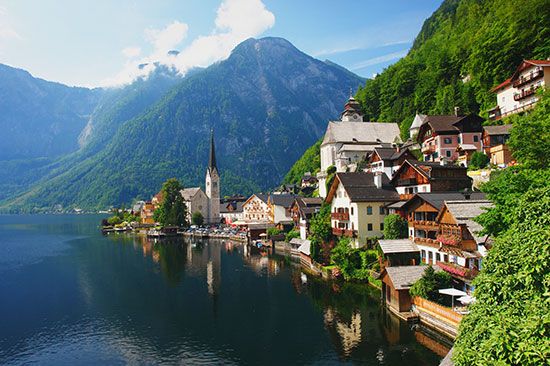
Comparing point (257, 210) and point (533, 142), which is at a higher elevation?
point (533, 142)

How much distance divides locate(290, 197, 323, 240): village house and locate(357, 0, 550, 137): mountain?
31.7 meters

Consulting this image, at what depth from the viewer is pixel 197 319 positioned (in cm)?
3841

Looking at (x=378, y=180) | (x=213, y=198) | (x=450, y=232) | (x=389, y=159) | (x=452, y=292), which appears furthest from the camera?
(x=213, y=198)

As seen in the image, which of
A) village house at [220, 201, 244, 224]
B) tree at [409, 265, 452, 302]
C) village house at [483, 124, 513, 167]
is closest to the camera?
tree at [409, 265, 452, 302]

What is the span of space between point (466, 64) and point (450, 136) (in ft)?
120

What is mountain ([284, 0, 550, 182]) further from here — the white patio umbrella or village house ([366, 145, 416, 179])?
the white patio umbrella

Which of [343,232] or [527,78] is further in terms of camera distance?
[527,78]

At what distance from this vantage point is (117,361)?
29.1 m

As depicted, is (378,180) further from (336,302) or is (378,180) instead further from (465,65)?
(465,65)

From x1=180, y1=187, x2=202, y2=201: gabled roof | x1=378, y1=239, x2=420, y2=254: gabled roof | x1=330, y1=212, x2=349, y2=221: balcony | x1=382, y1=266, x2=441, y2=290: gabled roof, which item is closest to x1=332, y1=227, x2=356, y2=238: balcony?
x1=330, y1=212, x2=349, y2=221: balcony

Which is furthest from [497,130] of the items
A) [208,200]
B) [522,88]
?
[208,200]

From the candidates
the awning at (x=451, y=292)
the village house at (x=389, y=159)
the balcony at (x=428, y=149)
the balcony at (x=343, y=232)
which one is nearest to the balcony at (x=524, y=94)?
the balcony at (x=428, y=149)

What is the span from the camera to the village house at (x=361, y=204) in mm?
53469

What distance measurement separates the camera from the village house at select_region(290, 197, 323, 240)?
3056 inches
